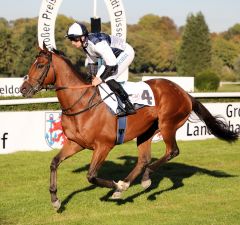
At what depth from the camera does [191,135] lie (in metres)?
11.8

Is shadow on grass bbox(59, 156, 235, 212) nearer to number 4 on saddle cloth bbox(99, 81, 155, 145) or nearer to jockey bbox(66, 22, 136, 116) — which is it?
number 4 on saddle cloth bbox(99, 81, 155, 145)

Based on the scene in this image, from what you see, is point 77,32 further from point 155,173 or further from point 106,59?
point 155,173

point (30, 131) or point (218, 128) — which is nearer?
point (218, 128)

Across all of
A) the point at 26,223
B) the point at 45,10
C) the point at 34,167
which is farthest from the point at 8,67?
the point at 26,223

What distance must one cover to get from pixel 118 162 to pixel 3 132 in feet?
6.90

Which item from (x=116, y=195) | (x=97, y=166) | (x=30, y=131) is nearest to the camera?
(x=97, y=166)

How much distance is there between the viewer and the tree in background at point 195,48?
2302 inches

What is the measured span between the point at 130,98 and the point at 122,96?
0.17 meters

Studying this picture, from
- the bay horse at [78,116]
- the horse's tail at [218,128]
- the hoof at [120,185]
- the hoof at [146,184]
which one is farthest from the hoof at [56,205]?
the horse's tail at [218,128]

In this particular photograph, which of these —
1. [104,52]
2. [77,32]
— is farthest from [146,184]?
[77,32]

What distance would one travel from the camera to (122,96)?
6188mm

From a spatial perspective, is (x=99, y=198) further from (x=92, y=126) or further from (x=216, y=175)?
(x=216, y=175)

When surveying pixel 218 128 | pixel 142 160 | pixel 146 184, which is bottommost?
pixel 146 184

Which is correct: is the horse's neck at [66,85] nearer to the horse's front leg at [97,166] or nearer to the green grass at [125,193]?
the horse's front leg at [97,166]
